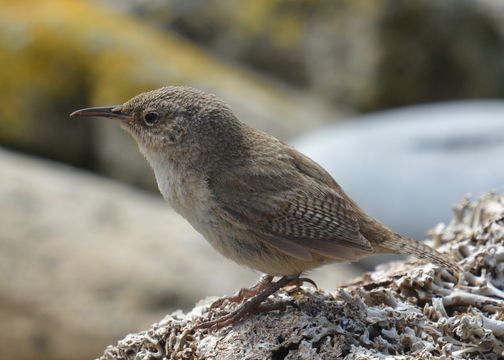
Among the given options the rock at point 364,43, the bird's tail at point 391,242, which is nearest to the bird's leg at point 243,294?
the bird's tail at point 391,242

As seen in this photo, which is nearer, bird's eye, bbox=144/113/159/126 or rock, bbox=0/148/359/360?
bird's eye, bbox=144/113/159/126

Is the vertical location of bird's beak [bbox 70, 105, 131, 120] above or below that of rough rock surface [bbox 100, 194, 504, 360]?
above

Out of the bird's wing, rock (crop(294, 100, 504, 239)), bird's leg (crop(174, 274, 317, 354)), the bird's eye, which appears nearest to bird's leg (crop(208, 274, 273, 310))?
bird's leg (crop(174, 274, 317, 354))

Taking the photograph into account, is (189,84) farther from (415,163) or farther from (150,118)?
(150,118)

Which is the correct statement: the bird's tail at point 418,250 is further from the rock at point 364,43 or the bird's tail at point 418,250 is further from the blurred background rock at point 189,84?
the rock at point 364,43

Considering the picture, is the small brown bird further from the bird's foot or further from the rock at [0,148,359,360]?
the rock at [0,148,359,360]

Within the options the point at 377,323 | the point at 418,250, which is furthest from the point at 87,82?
the point at 377,323

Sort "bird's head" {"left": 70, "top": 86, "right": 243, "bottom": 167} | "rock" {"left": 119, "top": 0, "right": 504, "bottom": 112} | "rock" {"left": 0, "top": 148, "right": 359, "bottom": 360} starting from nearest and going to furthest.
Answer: "bird's head" {"left": 70, "top": 86, "right": 243, "bottom": 167}, "rock" {"left": 0, "top": 148, "right": 359, "bottom": 360}, "rock" {"left": 119, "top": 0, "right": 504, "bottom": 112}
